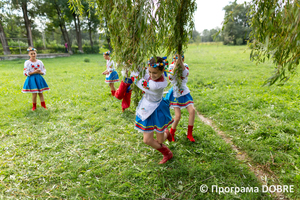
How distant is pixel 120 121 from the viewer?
218 inches

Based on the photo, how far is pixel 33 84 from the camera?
20.0 ft

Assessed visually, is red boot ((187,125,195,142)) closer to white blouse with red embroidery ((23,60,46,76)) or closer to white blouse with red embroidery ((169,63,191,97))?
white blouse with red embroidery ((169,63,191,97))

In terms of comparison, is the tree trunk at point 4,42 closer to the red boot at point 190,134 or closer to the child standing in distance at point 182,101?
the child standing in distance at point 182,101

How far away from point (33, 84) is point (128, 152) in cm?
439

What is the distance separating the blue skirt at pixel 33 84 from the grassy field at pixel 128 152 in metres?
0.73

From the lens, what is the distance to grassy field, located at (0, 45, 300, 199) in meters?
3.09

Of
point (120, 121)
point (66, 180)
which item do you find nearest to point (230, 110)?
point (120, 121)

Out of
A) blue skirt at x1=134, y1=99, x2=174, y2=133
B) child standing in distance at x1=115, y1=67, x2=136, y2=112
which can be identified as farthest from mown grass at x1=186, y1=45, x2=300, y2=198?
child standing in distance at x1=115, y1=67, x2=136, y2=112

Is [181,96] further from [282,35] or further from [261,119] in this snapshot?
[261,119]

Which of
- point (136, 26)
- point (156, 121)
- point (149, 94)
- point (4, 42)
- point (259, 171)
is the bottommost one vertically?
point (259, 171)

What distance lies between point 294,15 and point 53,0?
32.5 meters

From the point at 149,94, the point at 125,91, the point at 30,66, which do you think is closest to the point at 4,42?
the point at 30,66

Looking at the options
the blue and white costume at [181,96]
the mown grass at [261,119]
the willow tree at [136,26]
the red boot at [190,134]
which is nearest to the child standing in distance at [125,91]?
the blue and white costume at [181,96]

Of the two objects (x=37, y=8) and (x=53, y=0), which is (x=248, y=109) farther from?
(x=37, y=8)
